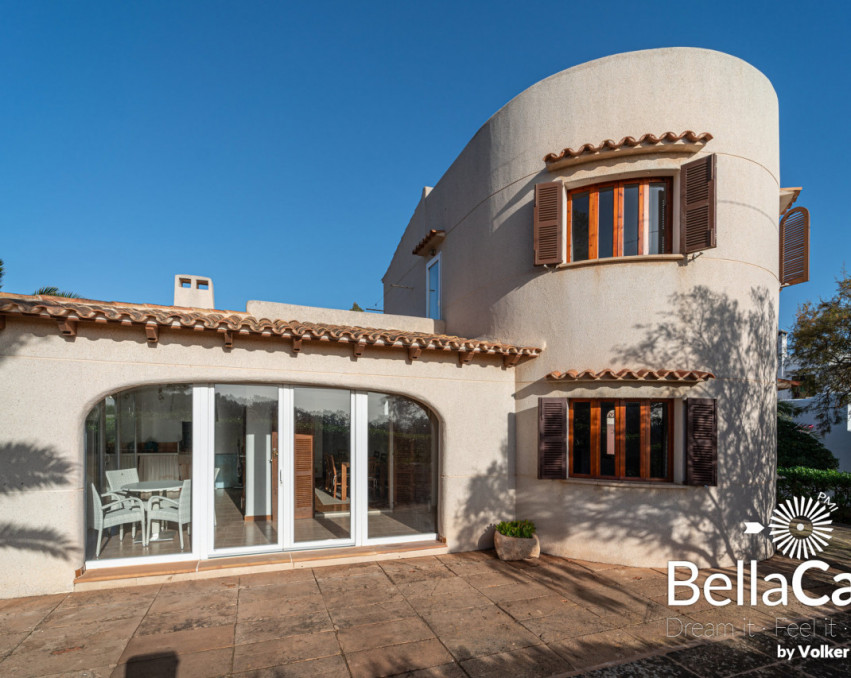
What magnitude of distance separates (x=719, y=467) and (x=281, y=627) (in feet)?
23.7

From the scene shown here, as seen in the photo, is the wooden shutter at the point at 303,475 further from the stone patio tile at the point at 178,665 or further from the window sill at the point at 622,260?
the window sill at the point at 622,260

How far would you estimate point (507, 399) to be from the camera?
30.5ft

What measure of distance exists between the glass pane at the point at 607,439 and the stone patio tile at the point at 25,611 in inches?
324

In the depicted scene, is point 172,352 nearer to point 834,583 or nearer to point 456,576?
point 456,576

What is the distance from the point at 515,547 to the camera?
816 centimetres

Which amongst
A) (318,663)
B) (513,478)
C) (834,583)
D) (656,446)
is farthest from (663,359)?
(318,663)

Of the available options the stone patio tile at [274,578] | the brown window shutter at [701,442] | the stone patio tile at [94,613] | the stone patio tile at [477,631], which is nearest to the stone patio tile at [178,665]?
the stone patio tile at [94,613]

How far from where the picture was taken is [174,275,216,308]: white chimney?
36.2 ft

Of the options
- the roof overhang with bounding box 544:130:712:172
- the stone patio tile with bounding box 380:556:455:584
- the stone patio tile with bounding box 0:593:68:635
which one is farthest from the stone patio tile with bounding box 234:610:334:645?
the roof overhang with bounding box 544:130:712:172

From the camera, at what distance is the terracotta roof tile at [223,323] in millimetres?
6277

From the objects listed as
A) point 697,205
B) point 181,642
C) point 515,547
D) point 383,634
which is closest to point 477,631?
point 383,634

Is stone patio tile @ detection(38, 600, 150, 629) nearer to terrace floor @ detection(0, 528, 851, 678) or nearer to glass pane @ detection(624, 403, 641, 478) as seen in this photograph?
terrace floor @ detection(0, 528, 851, 678)

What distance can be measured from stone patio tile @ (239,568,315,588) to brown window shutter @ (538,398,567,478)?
13.8 ft

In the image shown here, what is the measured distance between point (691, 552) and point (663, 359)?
324 cm
